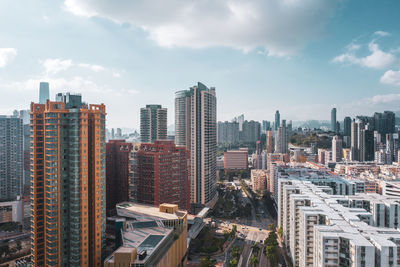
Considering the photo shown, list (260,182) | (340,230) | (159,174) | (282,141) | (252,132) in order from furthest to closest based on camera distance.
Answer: (252,132)
(282,141)
(260,182)
(159,174)
(340,230)

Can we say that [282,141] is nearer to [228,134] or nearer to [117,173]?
[228,134]

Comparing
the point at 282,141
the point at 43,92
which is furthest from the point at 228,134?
the point at 43,92

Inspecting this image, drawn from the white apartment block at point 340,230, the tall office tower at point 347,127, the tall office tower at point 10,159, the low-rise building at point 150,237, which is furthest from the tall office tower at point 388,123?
the tall office tower at point 10,159

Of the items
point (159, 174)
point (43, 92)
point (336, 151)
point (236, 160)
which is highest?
point (43, 92)

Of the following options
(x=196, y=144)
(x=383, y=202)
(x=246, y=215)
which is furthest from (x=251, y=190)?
(x=383, y=202)

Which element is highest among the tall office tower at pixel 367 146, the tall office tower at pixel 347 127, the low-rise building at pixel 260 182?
the tall office tower at pixel 347 127

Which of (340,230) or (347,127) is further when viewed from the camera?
(347,127)

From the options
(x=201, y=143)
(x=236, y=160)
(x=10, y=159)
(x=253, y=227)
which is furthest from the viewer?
(x=236, y=160)

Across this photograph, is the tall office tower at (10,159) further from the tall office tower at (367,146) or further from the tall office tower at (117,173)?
the tall office tower at (367,146)
